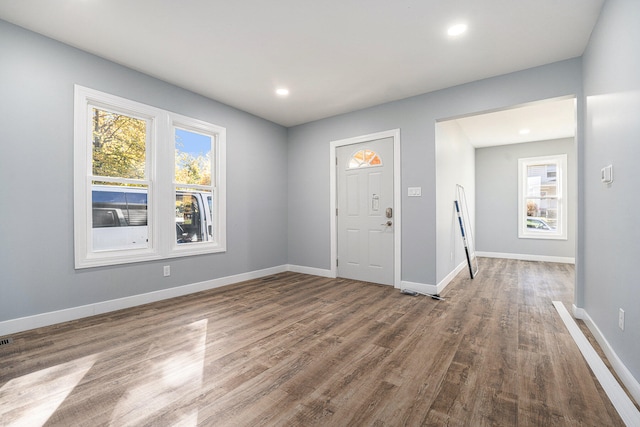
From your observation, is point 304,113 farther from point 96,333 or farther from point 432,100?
point 96,333

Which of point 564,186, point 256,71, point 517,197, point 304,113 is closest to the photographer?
point 256,71

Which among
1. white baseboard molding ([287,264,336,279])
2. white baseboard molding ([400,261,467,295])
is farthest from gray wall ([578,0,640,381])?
white baseboard molding ([287,264,336,279])

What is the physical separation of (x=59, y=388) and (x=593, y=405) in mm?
3238

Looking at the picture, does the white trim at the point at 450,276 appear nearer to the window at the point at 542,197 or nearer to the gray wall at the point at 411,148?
the gray wall at the point at 411,148

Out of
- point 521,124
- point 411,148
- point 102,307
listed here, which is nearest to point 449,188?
point 411,148

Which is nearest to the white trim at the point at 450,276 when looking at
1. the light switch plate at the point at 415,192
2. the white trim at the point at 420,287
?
the white trim at the point at 420,287

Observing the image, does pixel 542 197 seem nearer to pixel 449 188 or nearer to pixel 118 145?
pixel 449 188

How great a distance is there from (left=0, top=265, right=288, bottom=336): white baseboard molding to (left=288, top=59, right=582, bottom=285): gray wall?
154 cm

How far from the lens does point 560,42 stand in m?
2.82

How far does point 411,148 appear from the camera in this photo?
13.5ft

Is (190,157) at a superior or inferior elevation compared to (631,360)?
superior

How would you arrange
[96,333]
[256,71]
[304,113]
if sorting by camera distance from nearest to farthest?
[96,333] → [256,71] → [304,113]

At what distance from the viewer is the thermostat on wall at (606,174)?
6.86 ft

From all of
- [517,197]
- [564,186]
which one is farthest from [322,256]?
[564,186]
